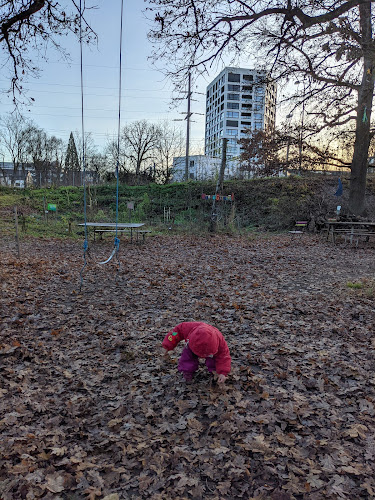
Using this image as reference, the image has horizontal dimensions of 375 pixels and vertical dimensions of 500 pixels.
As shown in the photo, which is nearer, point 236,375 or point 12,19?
point 236,375

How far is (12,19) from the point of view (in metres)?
4.79

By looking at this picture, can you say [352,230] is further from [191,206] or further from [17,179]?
[17,179]

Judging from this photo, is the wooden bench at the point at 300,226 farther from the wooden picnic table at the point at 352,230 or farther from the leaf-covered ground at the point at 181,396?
the leaf-covered ground at the point at 181,396

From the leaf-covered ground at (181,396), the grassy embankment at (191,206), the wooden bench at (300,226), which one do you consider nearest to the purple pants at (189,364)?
the leaf-covered ground at (181,396)

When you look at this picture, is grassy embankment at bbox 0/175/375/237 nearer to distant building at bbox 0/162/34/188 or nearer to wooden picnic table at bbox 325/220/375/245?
wooden picnic table at bbox 325/220/375/245

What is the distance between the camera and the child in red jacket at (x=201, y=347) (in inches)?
120

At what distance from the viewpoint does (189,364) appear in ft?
11.0

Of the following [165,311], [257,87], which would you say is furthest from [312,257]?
[165,311]

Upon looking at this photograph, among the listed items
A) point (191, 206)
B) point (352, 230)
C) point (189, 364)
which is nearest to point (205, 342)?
point (189, 364)

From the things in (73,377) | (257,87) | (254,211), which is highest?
(257,87)

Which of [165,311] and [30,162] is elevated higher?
[30,162]

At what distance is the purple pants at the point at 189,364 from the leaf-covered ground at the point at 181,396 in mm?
120

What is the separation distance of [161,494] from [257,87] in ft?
21.8

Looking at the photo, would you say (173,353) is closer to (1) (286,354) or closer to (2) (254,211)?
(1) (286,354)
